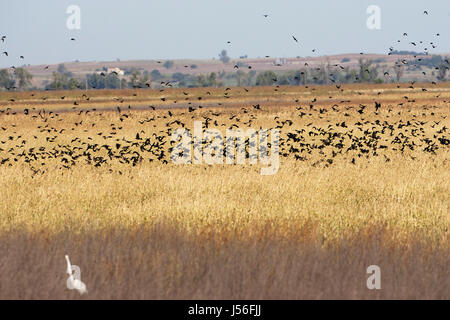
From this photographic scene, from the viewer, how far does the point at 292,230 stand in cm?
982

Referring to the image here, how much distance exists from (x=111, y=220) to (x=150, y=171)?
22.2 ft

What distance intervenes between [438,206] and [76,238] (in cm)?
691

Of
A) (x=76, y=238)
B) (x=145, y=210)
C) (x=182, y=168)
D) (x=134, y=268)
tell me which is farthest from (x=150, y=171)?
(x=134, y=268)

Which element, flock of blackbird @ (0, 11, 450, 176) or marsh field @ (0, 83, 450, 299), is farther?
flock of blackbird @ (0, 11, 450, 176)

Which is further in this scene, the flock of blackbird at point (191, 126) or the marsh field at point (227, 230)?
the flock of blackbird at point (191, 126)

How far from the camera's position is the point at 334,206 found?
12.2m

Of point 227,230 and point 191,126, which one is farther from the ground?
point 227,230

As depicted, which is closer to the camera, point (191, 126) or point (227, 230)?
point (227, 230)

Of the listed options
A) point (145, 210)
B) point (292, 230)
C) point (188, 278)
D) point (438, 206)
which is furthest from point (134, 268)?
point (438, 206)

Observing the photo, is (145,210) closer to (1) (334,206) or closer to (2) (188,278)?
(1) (334,206)
